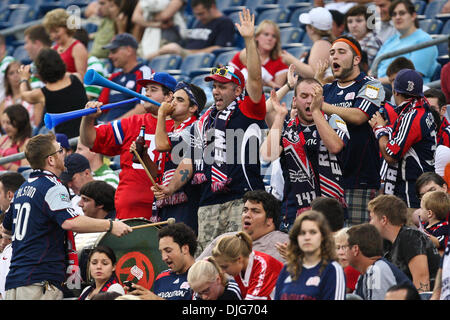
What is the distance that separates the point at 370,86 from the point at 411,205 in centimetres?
111

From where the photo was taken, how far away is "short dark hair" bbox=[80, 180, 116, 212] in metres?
9.23

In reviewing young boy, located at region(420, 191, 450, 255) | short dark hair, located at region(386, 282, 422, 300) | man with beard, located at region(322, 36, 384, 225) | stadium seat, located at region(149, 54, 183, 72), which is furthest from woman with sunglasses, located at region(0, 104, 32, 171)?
short dark hair, located at region(386, 282, 422, 300)

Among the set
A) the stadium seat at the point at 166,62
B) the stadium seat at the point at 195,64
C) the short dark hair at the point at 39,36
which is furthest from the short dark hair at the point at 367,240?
the short dark hair at the point at 39,36

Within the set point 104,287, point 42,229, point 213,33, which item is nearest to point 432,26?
point 213,33

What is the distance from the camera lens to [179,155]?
8.58 m

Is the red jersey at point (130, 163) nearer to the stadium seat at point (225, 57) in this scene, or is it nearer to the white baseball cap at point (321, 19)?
the white baseball cap at point (321, 19)

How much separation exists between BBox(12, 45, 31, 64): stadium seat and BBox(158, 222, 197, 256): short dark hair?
9.04 meters

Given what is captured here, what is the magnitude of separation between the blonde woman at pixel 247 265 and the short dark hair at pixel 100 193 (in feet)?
7.63

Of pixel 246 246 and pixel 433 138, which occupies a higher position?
pixel 433 138

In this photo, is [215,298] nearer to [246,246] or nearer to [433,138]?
[246,246]

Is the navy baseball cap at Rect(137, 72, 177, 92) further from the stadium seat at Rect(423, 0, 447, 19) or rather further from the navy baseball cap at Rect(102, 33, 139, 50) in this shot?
the stadium seat at Rect(423, 0, 447, 19)

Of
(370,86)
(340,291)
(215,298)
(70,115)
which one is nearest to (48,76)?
(70,115)

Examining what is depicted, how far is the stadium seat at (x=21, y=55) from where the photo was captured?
53.3 feet

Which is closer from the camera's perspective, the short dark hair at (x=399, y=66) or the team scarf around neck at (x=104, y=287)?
the team scarf around neck at (x=104, y=287)
